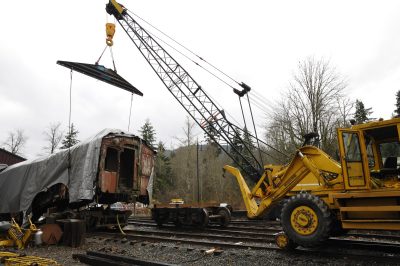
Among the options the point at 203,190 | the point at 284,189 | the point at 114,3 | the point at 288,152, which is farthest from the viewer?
the point at 203,190

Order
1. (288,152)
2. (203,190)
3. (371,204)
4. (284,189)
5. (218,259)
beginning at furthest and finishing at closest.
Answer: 1. (203,190)
2. (288,152)
3. (284,189)
4. (218,259)
5. (371,204)

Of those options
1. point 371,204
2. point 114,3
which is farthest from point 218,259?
point 114,3

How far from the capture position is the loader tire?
6.55 meters

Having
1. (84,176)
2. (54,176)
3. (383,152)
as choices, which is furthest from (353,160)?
(54,176)

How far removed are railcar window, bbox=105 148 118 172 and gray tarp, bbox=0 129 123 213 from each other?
2.95ft

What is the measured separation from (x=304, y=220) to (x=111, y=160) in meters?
7.75

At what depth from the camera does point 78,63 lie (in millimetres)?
13031

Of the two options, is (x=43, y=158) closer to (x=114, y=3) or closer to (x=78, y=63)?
(x=78, y=63)

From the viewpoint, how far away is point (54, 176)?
11.7 m

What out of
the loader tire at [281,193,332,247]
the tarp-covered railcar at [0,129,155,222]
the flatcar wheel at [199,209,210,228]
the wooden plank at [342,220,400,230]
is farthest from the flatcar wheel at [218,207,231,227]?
the wooden plank at [342,220,400,230]

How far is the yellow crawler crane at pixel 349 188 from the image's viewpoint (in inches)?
243

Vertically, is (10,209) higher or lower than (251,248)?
higher

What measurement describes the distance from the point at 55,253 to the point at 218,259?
400cm

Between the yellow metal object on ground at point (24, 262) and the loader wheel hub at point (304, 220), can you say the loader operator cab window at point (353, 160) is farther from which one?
the yellow metal object on ground at point (24, 262)
